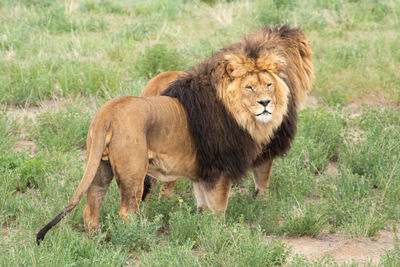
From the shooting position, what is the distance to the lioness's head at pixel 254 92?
4.48m

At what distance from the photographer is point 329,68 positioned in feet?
28.3

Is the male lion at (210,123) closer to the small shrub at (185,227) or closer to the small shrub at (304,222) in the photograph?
the small shrub at (185,227)

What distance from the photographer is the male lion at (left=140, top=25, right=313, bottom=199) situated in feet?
16.8

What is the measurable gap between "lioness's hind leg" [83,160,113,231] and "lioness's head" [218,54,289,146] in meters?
1.00

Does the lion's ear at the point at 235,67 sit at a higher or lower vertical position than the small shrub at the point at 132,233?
higher

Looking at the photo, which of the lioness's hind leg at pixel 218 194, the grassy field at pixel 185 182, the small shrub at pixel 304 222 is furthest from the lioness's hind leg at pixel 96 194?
the small shrub at pixel 304 222

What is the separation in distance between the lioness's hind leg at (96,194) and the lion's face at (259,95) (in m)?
1.09

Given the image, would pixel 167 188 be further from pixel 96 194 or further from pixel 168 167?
pixel 96 194

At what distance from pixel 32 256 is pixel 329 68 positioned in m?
5.88

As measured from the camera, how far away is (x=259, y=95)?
4453 mm

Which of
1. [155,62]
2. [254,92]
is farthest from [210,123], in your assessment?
[155,62]

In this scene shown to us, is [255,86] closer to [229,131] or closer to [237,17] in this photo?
[229,131]

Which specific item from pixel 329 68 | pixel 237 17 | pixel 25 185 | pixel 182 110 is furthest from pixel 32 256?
Answer: pixel 237 17

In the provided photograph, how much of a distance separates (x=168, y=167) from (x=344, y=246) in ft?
4.64
